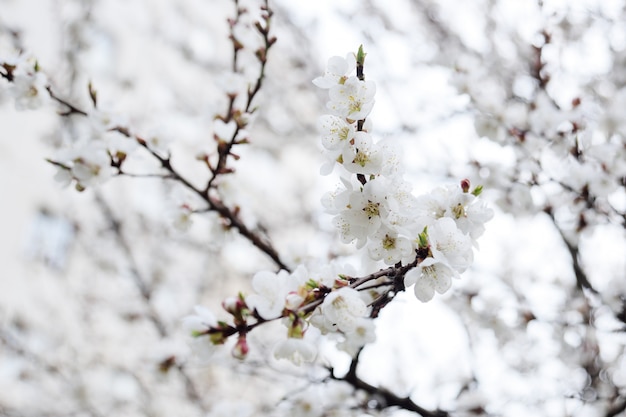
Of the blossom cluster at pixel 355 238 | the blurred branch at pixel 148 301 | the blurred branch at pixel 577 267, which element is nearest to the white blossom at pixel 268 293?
the blossom cluster at pixel 355 238

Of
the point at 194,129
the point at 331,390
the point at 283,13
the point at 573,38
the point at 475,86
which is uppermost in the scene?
the point at 194,129

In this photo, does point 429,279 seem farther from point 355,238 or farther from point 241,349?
point 241,349

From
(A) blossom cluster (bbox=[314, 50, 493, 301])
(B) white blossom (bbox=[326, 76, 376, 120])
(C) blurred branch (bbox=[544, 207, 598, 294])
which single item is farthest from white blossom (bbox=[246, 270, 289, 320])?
(C) blurred branch (bbox=[544, 207, 598, 294])

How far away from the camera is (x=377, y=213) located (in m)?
1.10

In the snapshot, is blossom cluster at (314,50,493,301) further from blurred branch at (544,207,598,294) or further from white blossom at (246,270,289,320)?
blurred branch at (544,207,598,294)

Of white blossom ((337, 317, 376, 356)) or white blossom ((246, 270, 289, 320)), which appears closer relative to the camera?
white blossom ((246, 270, 289, 320))

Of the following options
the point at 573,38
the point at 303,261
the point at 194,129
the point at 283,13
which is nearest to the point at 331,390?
the point at 303,261

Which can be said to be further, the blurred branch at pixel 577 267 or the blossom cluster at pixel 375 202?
the blurred branch at pixel 577 267

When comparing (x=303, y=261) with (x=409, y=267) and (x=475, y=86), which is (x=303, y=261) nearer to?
(x=409, y=267)

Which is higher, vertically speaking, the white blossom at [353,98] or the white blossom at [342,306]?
the white blossom at [353,98]

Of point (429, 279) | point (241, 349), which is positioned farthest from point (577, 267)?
point (241, 349)

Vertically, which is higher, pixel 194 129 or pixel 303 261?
pixel 194 129

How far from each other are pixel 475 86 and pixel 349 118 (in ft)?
4.81

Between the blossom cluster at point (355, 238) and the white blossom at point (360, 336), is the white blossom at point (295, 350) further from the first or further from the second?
the white blossom at point (360, 336)
